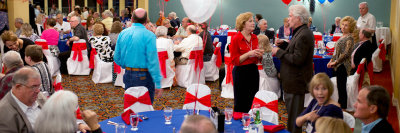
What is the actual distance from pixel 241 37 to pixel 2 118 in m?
2.53

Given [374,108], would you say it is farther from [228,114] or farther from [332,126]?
[228,114]

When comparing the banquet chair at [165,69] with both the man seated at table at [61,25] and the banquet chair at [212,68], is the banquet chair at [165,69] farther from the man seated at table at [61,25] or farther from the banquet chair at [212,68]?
the man seated at table at [61,25]

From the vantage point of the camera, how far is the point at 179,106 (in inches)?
247

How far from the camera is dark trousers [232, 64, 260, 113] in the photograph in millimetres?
4449

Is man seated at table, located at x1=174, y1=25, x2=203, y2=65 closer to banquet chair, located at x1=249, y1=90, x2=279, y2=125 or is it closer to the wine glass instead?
banquet chair, located at x1=249, y1=90, x2=279, y2=125

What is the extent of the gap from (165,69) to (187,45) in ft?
2.18

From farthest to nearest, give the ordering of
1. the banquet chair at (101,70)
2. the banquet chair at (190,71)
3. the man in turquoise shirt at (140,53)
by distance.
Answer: the banquet chair at (101,70) → the banquet chair at (190,71) → the man in turquoise shirt at (140,53)

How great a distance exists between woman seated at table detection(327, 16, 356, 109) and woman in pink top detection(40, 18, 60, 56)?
5.26 m

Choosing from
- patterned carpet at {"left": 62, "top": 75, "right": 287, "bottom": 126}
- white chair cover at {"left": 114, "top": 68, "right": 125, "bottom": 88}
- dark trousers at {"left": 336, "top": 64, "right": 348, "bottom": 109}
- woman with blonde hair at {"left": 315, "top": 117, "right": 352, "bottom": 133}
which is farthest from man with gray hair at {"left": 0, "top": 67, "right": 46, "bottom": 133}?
white chair cover at {"left": 114, "top": 68, "right": 125, "bottom": 88}

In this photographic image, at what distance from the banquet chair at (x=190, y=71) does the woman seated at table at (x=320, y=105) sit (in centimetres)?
393

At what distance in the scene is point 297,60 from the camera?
3836 millimetres

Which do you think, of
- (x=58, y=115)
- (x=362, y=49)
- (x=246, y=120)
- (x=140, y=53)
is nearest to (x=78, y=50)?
(x=140, y=53)

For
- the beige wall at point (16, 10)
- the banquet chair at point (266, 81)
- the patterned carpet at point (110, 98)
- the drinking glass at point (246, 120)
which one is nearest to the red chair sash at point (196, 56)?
the patterned carpet at point (110, 98)

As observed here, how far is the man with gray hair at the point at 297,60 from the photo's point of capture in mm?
3822
